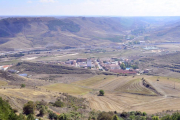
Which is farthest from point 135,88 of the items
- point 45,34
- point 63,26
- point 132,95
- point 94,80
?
point 63,26

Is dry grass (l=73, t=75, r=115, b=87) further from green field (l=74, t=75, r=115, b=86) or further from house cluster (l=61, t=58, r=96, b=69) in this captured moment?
house cluster (l=61, t=58, r=96, b=69)

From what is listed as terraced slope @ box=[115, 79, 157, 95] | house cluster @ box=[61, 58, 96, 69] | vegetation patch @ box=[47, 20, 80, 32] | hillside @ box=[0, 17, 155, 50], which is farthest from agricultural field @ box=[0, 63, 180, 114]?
vegetation patch @ box=[47, 20, 80, 32]

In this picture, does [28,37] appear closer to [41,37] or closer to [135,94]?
[41,37]

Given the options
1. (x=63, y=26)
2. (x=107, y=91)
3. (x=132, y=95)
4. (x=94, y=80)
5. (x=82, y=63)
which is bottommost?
(x=132, y=95)

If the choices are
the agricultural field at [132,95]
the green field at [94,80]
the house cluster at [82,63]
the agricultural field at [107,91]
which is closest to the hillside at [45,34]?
the house cluster at [82,63]

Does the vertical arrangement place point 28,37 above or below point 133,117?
above

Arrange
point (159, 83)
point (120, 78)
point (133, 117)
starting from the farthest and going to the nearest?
1. point (120, 78)
2. point (159, 83)
3. point (133, 117)

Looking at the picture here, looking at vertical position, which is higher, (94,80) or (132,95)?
(94,80)

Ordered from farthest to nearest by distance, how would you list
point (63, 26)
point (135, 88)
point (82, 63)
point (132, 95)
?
point (63, 26)
point (82, 63)
point (135, 88)
point (132, 95)

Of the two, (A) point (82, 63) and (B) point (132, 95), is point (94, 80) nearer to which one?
(B) point (132, 95)

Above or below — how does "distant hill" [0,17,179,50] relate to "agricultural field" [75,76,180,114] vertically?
above

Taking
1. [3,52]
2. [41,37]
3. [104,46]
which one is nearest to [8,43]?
[3,52]
